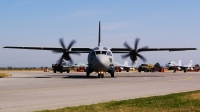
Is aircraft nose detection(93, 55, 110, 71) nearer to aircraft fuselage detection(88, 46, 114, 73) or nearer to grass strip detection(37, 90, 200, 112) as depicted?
aircraft fuselage detection(88, 46, 114, 73)

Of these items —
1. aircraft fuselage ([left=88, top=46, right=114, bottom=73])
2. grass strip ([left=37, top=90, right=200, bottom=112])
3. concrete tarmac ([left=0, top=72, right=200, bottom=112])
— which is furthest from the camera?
aircraft fuselage ([left=88, top=46, right=114, bottom=73])

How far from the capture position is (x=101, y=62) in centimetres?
3466

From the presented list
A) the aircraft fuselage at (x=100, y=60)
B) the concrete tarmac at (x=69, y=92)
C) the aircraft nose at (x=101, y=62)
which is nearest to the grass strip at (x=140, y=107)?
the concrete tarmac at (x=69, y=92)

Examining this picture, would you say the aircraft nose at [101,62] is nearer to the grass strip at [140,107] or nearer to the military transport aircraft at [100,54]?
the military transport aircraft at [100,54]

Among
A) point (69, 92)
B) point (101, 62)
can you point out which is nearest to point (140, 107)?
point (69, 92)

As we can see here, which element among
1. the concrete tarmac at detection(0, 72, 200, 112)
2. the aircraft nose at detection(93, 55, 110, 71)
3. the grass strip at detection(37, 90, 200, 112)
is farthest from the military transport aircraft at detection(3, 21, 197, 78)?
the grass strip at detection(37, 90, 200, 112)

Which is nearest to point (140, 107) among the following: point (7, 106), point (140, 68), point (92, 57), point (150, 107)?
point (150, 107)

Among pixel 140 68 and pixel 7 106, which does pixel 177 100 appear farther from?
pixel 140 68

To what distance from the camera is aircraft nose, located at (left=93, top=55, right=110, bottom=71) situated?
34.7 metres

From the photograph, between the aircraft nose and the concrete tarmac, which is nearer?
the concrete tarmac

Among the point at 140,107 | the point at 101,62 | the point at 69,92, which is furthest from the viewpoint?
the point at 101,62

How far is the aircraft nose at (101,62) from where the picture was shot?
34719 mm

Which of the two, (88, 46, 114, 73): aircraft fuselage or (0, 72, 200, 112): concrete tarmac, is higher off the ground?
(88, 46, 114, 73): aircraft fuselage

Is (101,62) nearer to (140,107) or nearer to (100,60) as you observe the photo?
(100,60)
